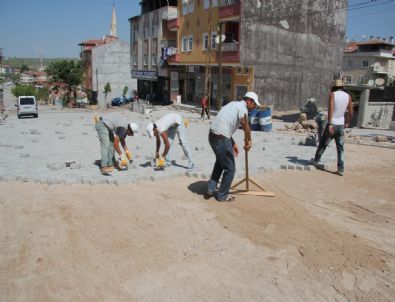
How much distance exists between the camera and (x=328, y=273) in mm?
3760

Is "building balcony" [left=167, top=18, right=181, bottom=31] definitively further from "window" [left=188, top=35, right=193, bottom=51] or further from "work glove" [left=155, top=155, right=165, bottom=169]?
"work glove" [left=155, top=155, right=165, bottom=169]

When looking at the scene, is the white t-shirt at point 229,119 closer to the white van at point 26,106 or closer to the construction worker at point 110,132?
the construction worker at point 110,132

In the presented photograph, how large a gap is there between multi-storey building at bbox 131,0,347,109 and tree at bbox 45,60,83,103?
49.6 ft

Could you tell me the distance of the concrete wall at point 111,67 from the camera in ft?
166

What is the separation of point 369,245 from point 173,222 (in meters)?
2.39

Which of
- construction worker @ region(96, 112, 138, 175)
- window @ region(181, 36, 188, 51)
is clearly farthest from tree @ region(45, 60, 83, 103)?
construction worker @ region(96, 112, 138, 175)

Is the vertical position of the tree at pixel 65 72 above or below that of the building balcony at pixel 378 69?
below

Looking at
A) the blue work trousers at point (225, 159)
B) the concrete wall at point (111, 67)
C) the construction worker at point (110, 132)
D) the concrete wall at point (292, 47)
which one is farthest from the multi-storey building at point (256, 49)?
the concrete wall at point (111, 67)

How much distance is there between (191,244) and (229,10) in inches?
940

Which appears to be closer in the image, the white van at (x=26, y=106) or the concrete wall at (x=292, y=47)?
the white van at (x=26, y=106)

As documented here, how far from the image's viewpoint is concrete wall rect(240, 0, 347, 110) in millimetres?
25875

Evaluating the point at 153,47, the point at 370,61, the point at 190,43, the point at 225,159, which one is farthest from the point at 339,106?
the point at 370,61

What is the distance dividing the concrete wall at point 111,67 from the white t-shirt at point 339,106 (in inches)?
1805

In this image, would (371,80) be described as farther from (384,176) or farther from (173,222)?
(173,222)
